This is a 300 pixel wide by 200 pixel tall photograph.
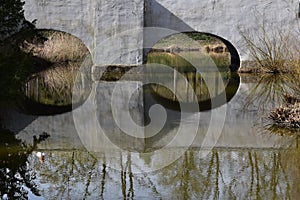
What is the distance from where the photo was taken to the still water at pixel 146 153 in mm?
5000

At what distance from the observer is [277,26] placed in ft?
53.3

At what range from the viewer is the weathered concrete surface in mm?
15594

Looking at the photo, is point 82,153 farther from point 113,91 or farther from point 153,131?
point 113,91

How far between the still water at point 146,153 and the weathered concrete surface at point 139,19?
4995 millimetres

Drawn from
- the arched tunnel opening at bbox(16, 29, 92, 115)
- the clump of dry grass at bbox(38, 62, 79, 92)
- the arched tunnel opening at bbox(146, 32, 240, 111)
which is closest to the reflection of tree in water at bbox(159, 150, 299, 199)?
the arched tunnel opening at bbox(146, 32, 240, 111)

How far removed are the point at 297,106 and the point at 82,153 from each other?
11.0ft

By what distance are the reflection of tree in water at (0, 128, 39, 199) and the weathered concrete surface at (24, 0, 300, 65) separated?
8.75 metres

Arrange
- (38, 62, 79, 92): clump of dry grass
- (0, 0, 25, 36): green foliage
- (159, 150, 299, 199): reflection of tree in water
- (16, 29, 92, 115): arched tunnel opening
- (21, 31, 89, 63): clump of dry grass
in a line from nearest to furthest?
(159, 150, 299, 199): reflection of tree in water
(16, 29, 92, 115): arched tunnel opening
(0, 0, 25, 36): green foliage
(38, 62, 79, 92): clump of dry grass
(21, 31, 89, 63): clump of dry grass

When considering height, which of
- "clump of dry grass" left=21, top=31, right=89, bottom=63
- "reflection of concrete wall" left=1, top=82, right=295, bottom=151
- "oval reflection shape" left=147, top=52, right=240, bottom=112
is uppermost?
"clump of dry grass" left=21, top=31, right=89, bottom=63

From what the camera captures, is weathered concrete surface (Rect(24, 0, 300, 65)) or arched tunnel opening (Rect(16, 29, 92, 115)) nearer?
arched tunnel opening (Rect(16, 29, 92, 115))

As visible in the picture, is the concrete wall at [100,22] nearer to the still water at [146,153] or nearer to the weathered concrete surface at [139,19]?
the weathered concrete surface at [139,19]

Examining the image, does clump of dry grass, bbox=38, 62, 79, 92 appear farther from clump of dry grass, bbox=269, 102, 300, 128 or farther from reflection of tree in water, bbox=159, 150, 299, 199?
reflection of tree in water, bbox=159, 150, 299, 199

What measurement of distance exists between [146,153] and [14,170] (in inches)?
64.6

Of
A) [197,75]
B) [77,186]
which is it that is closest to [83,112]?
[77,186]
